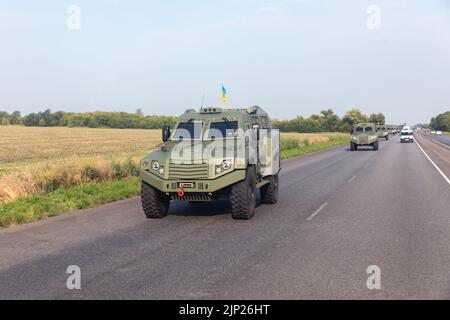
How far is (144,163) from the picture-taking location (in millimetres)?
9078

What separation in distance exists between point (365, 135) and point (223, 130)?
29.4 m

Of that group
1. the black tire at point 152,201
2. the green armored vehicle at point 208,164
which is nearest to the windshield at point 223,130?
the green armored vehicle at point 208,164

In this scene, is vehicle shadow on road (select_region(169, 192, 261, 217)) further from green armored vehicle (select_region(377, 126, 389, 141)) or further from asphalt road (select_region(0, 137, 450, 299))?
green armored vehicle (select_region(377, 126, 389, 141))

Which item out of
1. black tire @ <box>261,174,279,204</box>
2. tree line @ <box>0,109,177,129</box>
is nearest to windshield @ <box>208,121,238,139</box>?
black tire @ <box>261,174,279,204</box>

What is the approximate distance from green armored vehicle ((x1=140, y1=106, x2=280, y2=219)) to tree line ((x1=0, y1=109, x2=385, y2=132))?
4118 inches

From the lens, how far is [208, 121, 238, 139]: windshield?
32.9 ft

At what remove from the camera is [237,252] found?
6.58 meters

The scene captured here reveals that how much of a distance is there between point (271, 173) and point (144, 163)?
313cm

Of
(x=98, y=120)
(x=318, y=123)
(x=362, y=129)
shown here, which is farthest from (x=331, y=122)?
(x=362, y=129)

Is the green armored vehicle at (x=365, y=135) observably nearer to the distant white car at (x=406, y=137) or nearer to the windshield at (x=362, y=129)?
the windshield at (x=362, y=129)

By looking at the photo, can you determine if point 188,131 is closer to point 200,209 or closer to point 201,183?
point 200,209

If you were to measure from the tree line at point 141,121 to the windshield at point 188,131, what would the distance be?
342ft

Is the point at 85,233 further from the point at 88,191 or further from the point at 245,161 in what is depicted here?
the point at 88,191

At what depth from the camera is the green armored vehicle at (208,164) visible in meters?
8.69
